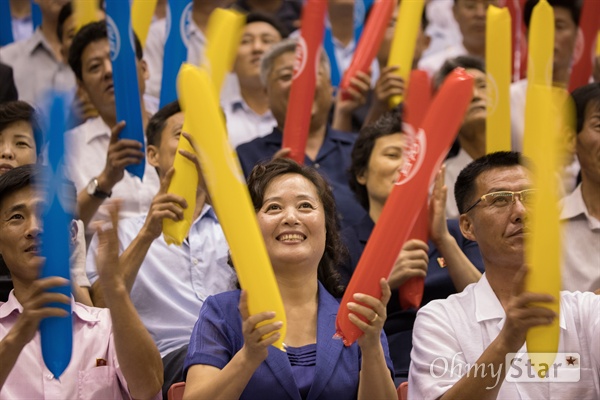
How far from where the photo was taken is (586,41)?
4.89 meters

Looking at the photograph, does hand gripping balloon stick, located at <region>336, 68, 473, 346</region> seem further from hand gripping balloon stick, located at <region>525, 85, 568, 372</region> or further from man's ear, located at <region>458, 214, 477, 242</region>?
man's ear, located at <region>458, 214, 477, 242</region>

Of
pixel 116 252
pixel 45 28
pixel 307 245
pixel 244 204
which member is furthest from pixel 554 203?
pixel 45 28

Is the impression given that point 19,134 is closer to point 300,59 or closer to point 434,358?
point 300,59

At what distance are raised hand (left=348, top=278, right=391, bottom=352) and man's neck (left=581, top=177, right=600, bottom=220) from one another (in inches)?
63.8

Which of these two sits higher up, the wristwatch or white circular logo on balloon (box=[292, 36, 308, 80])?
white circular logo on balloon (box=[292, 36, 308, 80])

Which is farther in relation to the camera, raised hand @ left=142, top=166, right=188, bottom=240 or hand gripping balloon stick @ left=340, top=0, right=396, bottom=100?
hand gripping balloon stick @ left=340, top=0, right=396, bottom=100

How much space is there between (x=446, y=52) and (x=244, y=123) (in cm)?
141

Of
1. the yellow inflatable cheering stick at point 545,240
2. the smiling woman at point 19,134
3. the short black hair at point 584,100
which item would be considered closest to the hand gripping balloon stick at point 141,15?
the smiling woman at point 19,134

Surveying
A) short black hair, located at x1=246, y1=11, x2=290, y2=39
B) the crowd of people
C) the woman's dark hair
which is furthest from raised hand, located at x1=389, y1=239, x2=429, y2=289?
short black hair, located at x1=246, y1=11, x2=290, y2=39

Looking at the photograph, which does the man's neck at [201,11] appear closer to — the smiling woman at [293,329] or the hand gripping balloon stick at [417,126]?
the hand gripping balloon stick at [417,126]

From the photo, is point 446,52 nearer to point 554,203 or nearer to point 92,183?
point 92,183

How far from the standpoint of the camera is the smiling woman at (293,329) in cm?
272

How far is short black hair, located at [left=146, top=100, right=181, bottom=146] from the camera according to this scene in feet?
13.8

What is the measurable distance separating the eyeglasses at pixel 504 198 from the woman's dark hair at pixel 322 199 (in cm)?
52
